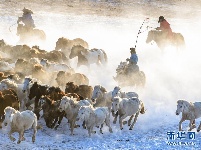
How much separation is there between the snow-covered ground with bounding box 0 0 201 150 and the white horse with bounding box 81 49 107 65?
506mm

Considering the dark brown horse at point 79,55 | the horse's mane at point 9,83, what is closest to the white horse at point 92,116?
the horse's mane at point 9,83

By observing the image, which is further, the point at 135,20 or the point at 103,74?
the point at 135,20

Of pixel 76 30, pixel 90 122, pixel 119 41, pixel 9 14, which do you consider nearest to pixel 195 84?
pixel 90 122

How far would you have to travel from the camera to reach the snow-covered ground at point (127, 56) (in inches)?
496

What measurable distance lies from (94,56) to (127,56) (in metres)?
5.22

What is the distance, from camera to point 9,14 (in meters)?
37.7

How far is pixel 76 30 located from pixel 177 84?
15656mm

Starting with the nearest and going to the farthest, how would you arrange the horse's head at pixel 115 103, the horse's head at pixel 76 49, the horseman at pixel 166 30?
the horse's head at pixel 115 103
the horse's head at pixel 76 49
the horseman at pixel 166 30

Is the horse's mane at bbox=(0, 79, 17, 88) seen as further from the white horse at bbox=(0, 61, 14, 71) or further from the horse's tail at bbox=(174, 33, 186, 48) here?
the horse's tail at bbox=(174, 33, 186, 48)

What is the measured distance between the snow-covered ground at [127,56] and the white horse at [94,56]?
0.51 meters

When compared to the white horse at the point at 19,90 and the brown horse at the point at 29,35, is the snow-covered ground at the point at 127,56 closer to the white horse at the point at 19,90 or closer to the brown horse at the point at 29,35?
the brown horse at the point at 29,35

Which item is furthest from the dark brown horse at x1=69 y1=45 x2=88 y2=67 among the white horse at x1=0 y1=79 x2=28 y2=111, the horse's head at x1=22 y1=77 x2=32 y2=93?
the horse's head at x1=22 y1=77 x2=32 y2=93

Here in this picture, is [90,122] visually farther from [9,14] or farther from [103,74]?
[9,14]

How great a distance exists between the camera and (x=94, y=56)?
66.3ft
